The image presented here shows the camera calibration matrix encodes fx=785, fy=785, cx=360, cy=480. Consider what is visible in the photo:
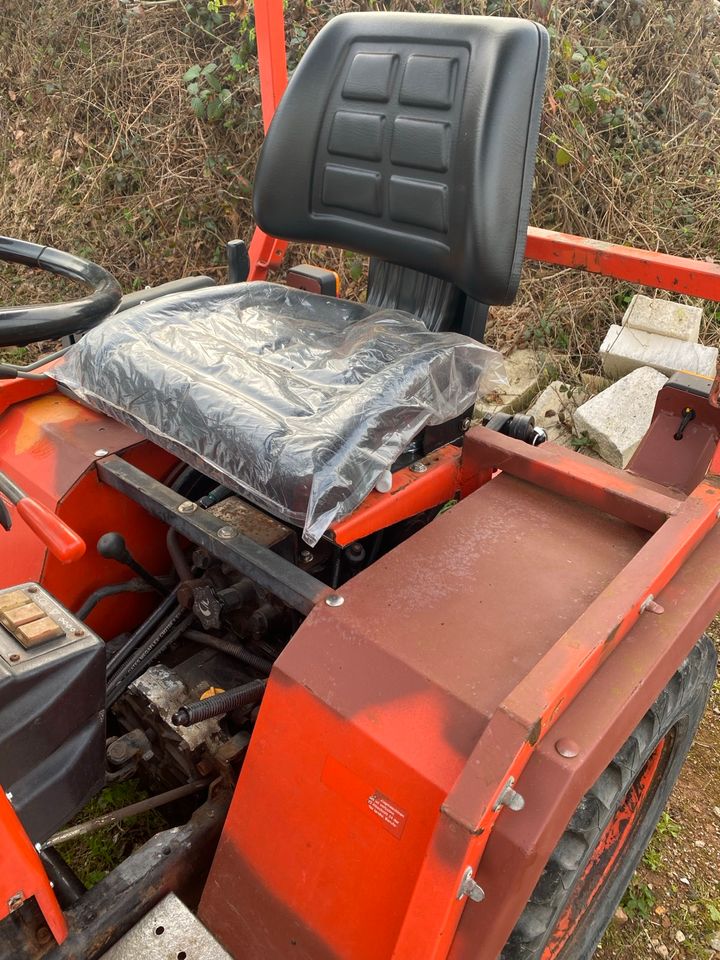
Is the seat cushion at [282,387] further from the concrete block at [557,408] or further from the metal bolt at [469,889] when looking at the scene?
the concrete block at [557,408]

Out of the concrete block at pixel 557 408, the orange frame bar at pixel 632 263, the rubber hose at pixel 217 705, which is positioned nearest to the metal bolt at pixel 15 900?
the rubber hose at pixel 217 705

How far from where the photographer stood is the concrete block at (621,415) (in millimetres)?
2602

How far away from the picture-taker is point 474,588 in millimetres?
1138

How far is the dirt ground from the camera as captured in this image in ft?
5.11

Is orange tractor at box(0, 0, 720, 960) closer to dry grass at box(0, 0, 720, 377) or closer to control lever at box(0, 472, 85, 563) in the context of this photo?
control lever at box(0, 472, 85, 563)

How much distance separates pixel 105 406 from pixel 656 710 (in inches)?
42.3

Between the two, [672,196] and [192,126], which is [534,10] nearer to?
[672,196]

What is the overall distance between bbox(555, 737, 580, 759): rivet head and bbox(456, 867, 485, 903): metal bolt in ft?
0.54

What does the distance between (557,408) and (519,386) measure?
0.72 ft

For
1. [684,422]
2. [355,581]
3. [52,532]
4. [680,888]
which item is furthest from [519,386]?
[52,532]

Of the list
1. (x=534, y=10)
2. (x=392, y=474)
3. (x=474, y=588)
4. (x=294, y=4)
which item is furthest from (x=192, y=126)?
(x=474, y=588)

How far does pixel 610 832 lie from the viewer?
1.33m

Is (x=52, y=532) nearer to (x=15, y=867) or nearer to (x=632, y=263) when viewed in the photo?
(x=15, y=867)

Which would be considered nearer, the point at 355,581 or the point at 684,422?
the point at 355,581
